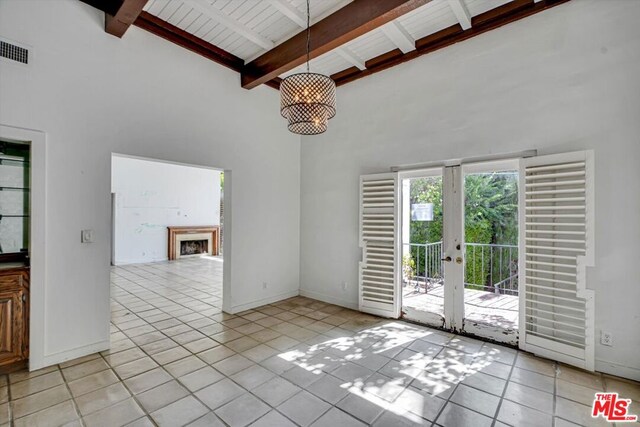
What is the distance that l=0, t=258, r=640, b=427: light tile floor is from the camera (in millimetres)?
2121

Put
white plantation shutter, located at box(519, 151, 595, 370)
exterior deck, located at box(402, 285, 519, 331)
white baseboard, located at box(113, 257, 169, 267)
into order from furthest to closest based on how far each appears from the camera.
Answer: white baseboard, located at box(113, 257, 169, 267), exterior deck, located at box(402, 285, 519, 331), white plantation shutter, located at box(519, 151, 595, 370)

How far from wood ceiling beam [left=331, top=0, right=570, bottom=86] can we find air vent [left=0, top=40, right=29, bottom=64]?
371 centimetres

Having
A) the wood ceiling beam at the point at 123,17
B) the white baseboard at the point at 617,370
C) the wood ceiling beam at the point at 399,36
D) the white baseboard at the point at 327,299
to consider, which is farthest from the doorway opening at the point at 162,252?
the white baseboard at the point at 617,370

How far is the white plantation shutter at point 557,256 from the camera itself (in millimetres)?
2773

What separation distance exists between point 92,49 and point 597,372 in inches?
232

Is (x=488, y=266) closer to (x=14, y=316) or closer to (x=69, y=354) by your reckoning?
(x=69, y=354)

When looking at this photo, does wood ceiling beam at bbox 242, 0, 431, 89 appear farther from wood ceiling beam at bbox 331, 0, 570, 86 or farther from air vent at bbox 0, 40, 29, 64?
air vent at bbox 0, 40, 29, 64

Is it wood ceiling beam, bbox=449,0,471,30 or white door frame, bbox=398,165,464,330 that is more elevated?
wood ceiling beam, bbox=449,0,471,30

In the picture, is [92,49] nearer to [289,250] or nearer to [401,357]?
[289,250]

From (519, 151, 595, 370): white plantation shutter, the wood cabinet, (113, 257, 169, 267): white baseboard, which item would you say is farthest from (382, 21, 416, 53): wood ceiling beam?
(113, 257, 169, 267): white baseboard

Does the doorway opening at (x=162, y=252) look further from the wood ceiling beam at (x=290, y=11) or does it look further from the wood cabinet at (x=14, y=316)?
the wood ceiling beam at (x=290, y=11)

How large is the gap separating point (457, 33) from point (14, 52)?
4.53 meters

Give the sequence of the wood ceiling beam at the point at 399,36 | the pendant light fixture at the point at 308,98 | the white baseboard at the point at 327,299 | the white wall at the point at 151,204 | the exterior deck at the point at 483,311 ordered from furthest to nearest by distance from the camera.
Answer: the white wall at the point at 151,204
the white baseboard at the point at 327,299
the exterior deck at the point at 483,311
the wood ceiling beam at the point at 399,36
the pendant light fixture at the point at 308,98

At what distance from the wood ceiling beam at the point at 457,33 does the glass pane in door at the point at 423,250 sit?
5.45ft
